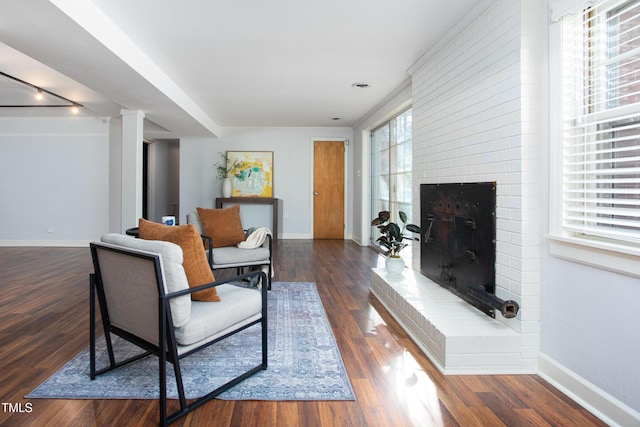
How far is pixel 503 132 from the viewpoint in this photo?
7.31 ft

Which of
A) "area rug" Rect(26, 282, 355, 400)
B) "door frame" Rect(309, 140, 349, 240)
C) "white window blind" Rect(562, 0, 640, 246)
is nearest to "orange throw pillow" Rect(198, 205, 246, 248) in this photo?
"area rug" Rect(26, 282, 355, 400)

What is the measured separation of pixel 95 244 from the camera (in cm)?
184

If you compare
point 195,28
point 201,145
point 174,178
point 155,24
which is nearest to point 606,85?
point 195,28

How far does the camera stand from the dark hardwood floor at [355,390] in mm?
1602

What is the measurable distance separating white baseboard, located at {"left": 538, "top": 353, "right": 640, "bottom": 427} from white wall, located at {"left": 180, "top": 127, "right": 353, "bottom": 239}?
5.79 m

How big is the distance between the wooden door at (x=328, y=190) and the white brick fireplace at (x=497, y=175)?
479 centimetres

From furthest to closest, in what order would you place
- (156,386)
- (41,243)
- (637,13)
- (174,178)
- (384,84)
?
(174,178)
(41,243)
(384,84)
(156,386)
(637,13)

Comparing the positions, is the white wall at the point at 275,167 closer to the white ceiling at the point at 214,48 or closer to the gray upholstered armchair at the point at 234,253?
the white ceiling at the point at 214,48

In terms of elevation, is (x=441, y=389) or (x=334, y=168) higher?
(x=334, y=168)

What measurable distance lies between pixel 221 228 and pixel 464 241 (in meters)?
2.28

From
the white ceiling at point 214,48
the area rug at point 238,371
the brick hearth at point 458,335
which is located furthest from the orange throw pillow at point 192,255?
the white ceiling at point 214,48

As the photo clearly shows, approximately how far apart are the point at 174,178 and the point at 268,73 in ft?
21.8

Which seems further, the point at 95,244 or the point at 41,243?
the point at 41,243

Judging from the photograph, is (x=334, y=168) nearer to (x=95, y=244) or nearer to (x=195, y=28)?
(x=195, y=28)
